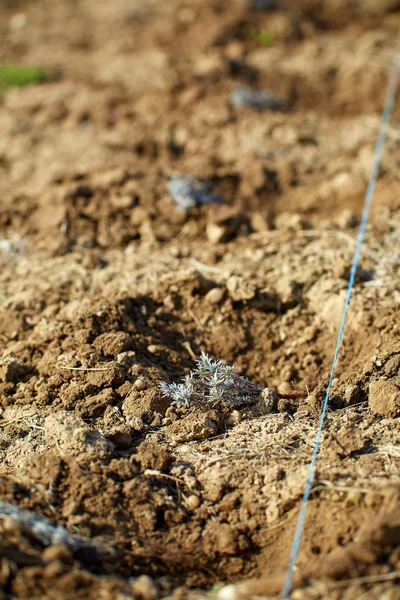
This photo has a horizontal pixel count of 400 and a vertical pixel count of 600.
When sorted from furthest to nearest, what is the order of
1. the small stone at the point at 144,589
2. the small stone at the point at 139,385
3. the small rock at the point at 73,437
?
the small stone at the point at 139,385 < the small rock at the point at 73,437 < the small stone at the point at 144,589

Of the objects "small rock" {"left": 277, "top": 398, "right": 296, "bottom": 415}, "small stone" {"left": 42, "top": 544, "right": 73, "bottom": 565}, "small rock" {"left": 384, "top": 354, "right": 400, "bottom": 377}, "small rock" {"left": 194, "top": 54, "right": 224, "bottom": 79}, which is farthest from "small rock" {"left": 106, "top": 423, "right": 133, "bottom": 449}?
"small rock" {"left": 194, "top": 54, "right": 224, "bottom": 79}

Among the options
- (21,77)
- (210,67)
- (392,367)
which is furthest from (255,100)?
(392,367)

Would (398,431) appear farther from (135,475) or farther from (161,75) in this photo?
(161,75)

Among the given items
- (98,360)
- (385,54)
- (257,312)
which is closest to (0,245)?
(98,360)

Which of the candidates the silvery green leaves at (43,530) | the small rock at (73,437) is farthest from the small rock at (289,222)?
the silvery green leaves at (43,530)

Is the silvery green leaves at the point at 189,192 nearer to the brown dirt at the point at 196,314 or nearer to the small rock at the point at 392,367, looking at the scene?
the brown dirt at the point at 196,314

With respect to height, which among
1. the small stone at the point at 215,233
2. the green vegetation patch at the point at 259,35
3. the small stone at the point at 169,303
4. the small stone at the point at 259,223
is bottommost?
the small stone at the point at 169,303
